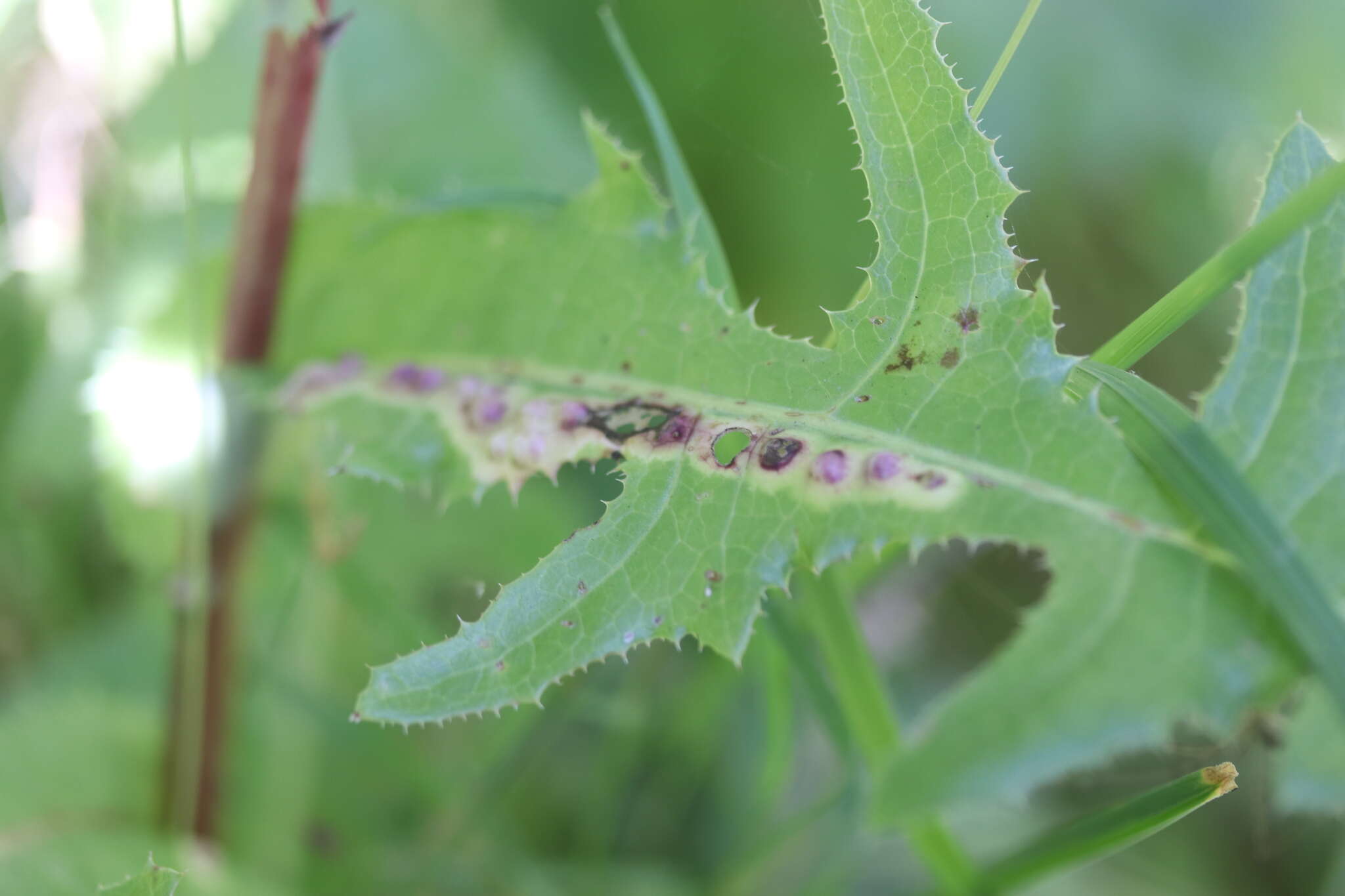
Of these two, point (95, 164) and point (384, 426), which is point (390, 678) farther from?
point (95, 164)

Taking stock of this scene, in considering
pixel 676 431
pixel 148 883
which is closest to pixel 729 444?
pixel 676 431

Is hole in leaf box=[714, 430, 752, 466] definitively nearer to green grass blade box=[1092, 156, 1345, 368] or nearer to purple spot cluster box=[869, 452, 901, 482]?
purple spot cluster box=[869, 452, 901, 482]

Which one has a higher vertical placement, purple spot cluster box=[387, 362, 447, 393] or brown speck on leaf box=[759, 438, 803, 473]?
purple spot cluster box=[387, 362, 447, 393]

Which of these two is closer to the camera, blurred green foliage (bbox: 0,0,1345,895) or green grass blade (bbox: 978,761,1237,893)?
green grass blade (bbox: 978,761,1237,893)

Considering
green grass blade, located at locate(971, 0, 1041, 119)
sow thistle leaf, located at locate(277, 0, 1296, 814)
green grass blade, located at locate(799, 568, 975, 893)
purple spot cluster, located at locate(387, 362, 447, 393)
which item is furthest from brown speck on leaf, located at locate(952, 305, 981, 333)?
purple spot cluster, located at locate(387, 362, 447, 393)

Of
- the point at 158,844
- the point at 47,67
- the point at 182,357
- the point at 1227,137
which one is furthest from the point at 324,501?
the point at 1227,137

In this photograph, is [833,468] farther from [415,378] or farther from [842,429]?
[415,378]

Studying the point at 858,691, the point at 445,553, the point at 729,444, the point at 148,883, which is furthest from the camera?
the point at 445,553
